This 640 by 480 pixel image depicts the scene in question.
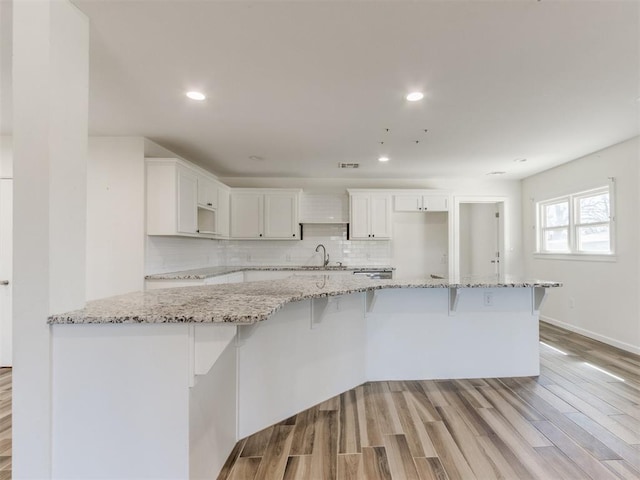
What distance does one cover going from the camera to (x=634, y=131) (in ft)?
10.7

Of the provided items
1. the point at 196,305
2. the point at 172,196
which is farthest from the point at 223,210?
the point at 196,305

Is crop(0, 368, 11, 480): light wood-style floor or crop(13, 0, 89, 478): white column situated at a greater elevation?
crop(13, 0, 89, 478): white column

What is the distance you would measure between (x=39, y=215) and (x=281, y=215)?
3760mm

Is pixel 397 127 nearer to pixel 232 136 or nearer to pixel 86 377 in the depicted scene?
pixel 232 136

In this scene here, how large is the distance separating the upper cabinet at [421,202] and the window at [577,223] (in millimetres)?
1591

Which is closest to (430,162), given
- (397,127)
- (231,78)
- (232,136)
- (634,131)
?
(397,127)

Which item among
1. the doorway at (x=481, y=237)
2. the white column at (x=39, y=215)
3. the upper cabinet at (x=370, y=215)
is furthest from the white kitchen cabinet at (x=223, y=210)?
the doorway at (x=481, y=237)

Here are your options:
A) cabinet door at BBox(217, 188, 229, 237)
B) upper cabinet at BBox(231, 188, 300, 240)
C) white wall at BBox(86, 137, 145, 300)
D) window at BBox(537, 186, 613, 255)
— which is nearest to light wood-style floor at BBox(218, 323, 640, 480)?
window at BBox(537, 186, 613, 255)

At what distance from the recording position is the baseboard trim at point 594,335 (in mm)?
3534

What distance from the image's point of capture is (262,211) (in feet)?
16.5

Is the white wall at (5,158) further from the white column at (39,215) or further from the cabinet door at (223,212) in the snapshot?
the white column at (39,215)

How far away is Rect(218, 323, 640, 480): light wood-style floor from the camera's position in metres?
1.71

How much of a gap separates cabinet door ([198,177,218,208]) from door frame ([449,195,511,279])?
391cm

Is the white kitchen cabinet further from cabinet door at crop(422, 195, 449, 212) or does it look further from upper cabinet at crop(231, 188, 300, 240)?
cabinet door at crop(422, 195, 449, 212)
